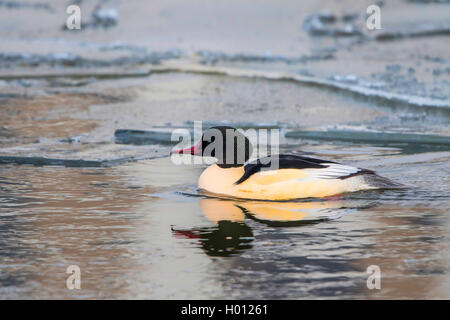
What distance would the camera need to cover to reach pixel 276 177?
270 inches

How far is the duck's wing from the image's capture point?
687cm

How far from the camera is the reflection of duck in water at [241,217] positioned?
18.0 feet

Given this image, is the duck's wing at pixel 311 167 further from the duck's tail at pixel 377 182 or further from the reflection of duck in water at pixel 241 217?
the reflection of duck in water at pixel 241 217

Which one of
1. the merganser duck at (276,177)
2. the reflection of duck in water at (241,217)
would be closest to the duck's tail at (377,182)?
the merganser duck at (276,177)

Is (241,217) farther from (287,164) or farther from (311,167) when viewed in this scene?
(311,167)

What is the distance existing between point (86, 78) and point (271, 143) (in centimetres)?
695

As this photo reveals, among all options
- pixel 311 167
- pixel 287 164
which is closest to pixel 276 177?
pixel 287 164

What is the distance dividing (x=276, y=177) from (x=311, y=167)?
0.28 meters

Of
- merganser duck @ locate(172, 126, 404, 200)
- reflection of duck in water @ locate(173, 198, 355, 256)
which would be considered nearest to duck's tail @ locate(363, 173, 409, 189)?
merganser duck @ locate(172, 126, 404, 200)

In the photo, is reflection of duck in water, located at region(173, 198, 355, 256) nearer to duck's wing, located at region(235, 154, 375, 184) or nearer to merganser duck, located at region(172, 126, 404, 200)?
merganser duck, located at region(172, 126, 404, 200)

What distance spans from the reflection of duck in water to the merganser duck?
100 mm
